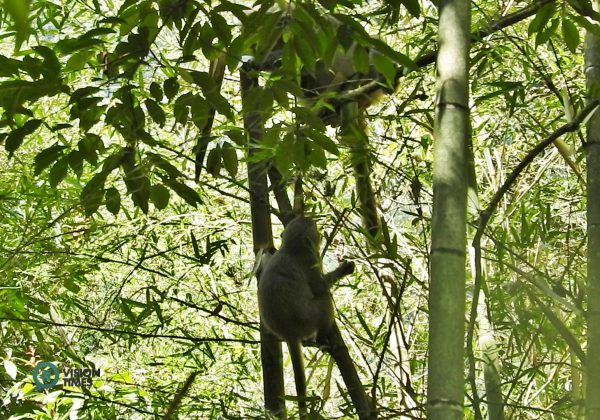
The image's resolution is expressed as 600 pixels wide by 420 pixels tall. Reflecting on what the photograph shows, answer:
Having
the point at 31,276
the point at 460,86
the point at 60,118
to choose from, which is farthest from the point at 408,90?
the point at 460,86

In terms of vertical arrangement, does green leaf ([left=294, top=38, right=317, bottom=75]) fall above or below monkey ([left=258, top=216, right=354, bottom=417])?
above

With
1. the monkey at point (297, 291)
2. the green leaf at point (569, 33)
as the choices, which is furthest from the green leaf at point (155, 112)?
the green leaf at point (569, 33)

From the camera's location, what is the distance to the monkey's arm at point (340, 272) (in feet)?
8.74

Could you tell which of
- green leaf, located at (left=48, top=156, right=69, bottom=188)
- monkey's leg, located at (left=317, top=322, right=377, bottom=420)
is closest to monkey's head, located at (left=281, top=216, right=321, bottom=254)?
monkey's leg, located at (left=317, top=322, right=377, bottom=420)

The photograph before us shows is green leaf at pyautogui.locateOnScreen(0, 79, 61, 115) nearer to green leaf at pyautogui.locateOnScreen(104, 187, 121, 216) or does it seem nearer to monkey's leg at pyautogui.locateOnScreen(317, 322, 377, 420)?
green leaf at pyautogui.locateOnScreen(104, 187, 121, 216)

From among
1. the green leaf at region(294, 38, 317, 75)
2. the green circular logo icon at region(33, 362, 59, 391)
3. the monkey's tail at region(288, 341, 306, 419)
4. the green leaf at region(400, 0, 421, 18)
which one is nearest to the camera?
the green leaf at region(294, 38, 317, 75)

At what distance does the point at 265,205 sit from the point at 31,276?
1.78m

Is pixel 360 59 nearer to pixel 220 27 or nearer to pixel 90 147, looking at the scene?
pixel 220 27

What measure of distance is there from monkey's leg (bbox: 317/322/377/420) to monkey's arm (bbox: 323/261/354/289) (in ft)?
1.51

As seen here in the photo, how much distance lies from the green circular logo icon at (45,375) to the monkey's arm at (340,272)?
91 centimetres

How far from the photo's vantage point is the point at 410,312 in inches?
140

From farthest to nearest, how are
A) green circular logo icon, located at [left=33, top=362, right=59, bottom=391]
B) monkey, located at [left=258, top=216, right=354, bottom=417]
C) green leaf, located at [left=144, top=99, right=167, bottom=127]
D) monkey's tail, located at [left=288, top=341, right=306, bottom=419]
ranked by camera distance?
monkey, located at [left=258, top=216, right=354, bottom=417]
green circular logo icon, located at [left=33, top=362, right=59, bottom=391]
monkey's tail, located at [left=288, top=341, right=306, bottom=419]
green leaf, located at [left=144, top=99, right=167, bottom=127]

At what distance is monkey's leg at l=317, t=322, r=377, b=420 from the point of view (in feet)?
6.14

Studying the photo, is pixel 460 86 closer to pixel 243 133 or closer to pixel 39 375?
pixel 243 133
